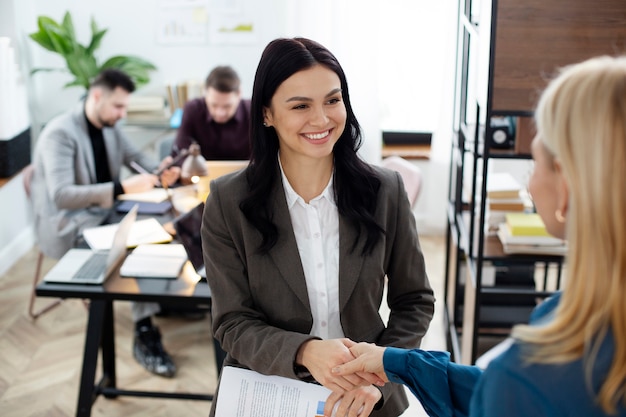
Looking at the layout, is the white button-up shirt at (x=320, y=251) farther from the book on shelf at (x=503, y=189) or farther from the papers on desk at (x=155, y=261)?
the book on shelf at (x=503, y=189)

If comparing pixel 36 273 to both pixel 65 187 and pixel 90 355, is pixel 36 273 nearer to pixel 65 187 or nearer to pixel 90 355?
pixel 65 187

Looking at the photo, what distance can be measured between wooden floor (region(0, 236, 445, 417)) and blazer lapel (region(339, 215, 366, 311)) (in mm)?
1729

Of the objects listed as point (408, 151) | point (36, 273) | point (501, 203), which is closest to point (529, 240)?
point (501, 203)

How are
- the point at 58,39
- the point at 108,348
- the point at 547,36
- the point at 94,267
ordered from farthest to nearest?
the point at 58,39, the point at 108,348, the point at 94,267, the point at 547,36

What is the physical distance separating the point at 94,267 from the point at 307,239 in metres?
1.26

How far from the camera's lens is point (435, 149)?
526 centimetres

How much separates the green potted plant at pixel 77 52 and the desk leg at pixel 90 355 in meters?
2.41

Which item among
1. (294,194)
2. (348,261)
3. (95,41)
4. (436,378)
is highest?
(95,41)

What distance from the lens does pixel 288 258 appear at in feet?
6.07

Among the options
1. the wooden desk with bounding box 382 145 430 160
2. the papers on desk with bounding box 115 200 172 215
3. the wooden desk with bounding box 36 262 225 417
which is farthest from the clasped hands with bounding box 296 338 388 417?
the wooden desk with bounding box 382 145 430 160

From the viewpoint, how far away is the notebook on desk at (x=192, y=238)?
9.32 ft

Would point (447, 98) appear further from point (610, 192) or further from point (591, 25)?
point (610, 192)

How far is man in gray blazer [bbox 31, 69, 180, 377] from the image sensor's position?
380 cm

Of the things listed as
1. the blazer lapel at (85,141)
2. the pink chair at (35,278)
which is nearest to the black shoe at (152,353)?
the pink chair at (35,278)
